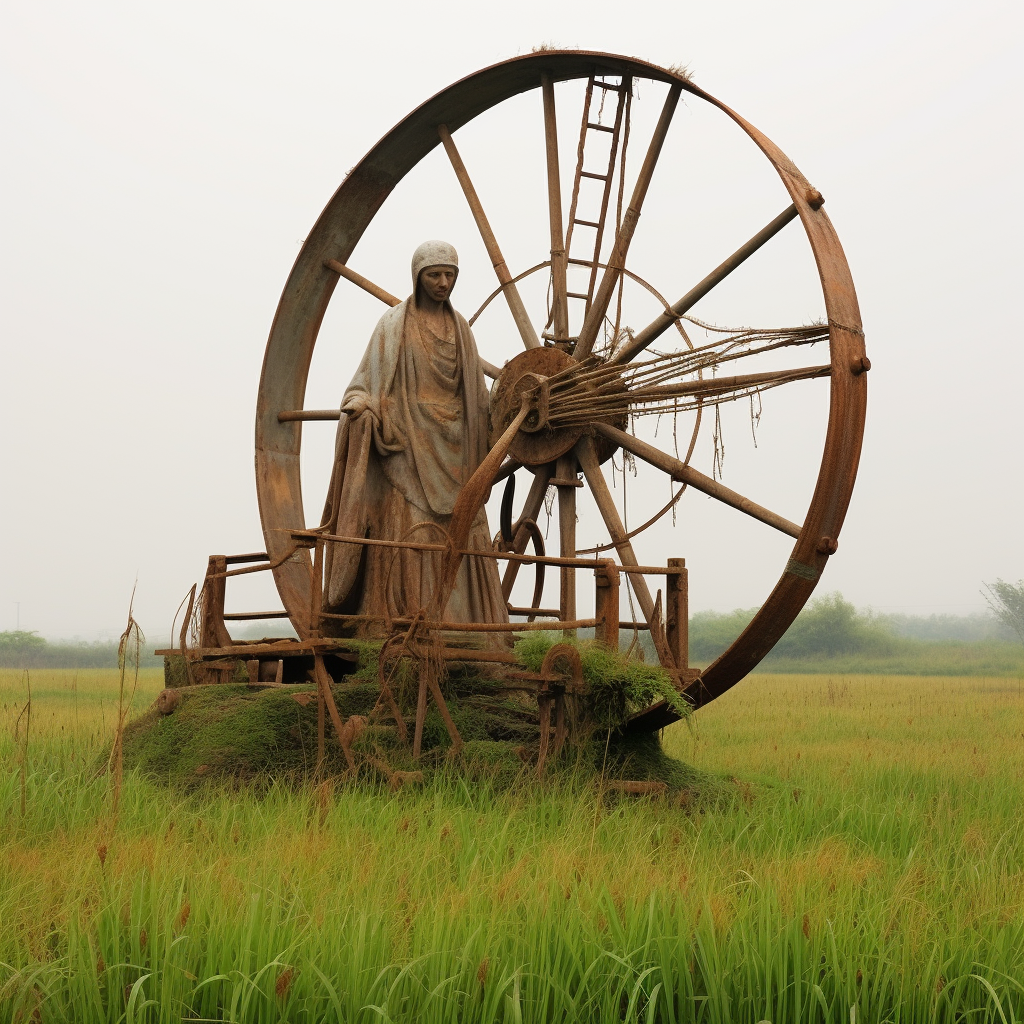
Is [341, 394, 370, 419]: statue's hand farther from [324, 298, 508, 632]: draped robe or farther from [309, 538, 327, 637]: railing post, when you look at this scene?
[309, 538, 327, 637]: railing post

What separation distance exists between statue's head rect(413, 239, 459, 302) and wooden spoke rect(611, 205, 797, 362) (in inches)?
46.3

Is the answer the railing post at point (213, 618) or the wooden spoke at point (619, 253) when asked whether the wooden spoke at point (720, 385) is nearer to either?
the wooden spoke at point (619, 253)

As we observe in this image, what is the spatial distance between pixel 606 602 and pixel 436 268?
8.69 feet

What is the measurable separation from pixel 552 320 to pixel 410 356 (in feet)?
3.24

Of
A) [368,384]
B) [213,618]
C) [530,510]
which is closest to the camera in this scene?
[368,384]

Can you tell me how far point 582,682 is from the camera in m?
6.29

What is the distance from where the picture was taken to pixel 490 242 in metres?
8.87

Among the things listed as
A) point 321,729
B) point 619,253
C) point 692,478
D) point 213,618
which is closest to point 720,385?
point 692,478

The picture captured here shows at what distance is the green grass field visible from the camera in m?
3.65

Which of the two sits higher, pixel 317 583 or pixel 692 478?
pixel 692 478

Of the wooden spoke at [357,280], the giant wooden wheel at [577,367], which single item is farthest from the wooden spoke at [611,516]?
the wooden spoke at [357,280]

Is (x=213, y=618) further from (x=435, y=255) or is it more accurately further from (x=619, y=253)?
(x=619, y=253)

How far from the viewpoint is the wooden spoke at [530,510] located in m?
8.53

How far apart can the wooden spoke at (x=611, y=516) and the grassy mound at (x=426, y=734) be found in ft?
2.91
